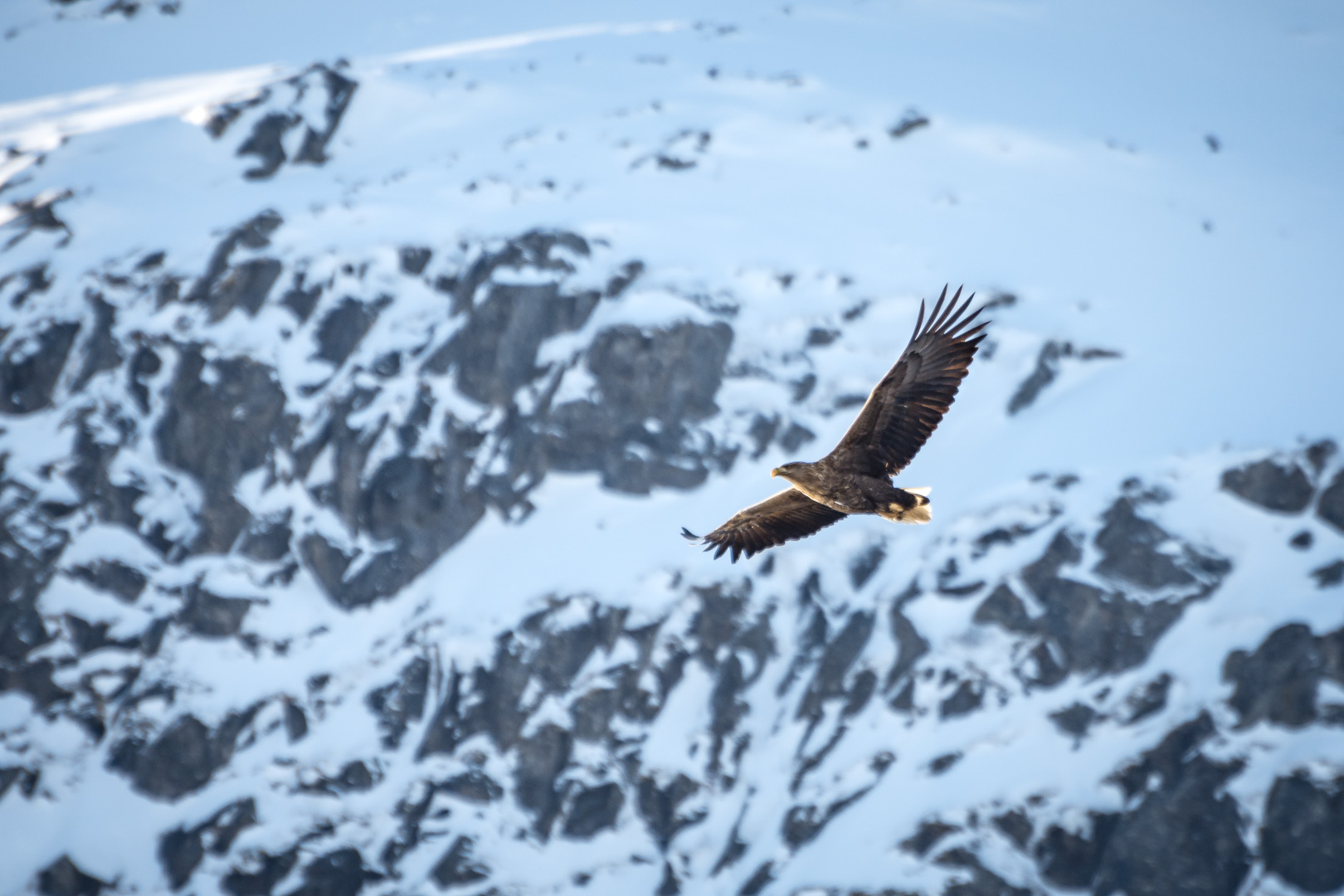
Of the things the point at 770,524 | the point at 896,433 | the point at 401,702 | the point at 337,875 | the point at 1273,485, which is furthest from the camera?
the point at 401,702

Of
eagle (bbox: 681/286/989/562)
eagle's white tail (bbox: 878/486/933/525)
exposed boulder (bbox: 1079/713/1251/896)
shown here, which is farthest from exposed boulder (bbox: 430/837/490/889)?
eagle's white tail (bbox: 878/486/933/525)

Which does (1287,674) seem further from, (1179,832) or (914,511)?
(914,511)

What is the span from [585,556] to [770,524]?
62.2 m

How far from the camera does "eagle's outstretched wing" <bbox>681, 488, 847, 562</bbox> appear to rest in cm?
2050

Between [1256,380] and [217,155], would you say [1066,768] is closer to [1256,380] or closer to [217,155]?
[1256,380]

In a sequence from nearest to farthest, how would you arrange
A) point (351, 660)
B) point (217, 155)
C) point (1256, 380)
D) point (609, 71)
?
point (1256, 380) < point (351, 660) < point (217, 155) < point (609, 71)

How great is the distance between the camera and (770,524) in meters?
21.0

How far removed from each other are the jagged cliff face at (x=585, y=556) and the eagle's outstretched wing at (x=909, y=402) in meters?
56.2

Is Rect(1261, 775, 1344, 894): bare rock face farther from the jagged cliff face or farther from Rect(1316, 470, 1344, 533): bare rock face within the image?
Rect(1316, 470, 1344, 533): bare rock face

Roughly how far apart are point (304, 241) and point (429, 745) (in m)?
35.9

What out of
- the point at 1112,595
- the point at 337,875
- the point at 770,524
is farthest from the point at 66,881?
the point at 770,524

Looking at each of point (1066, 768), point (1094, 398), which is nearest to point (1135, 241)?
point (1094, 398)

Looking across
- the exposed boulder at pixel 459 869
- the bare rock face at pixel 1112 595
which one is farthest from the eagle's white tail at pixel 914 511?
the exposed boulder at pixel 459 869

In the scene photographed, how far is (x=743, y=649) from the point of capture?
81.1 meters
